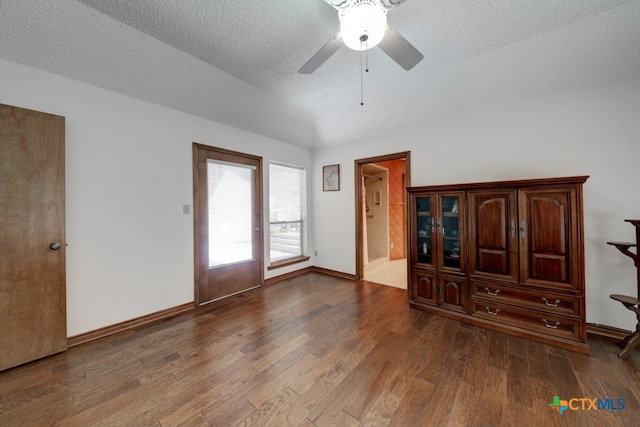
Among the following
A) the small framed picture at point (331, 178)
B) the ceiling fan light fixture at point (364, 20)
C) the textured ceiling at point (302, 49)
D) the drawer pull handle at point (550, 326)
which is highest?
the textured ceiling at point (302, 49)

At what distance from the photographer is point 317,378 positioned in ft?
5.49

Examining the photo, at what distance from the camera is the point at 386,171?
5.58 m

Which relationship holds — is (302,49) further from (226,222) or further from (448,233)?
(448,233)

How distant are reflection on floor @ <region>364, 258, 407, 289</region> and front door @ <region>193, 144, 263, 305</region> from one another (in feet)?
6.62

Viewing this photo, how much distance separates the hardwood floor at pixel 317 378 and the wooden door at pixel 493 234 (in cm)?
63

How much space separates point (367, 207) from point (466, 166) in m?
2.89

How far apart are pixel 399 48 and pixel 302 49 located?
0.96 m

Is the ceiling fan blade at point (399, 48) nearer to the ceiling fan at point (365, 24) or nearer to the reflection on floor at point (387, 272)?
the ceiling fan at point (365, 24)

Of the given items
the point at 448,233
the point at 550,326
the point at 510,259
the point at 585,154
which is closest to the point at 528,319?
the point at 550,326

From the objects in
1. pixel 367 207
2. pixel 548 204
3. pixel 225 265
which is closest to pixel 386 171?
pixel 367 207

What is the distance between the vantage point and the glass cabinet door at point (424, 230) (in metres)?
2.81

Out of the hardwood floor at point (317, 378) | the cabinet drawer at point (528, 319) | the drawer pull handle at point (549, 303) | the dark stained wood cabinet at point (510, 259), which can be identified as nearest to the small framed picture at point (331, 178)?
the dark stained wood cabinet at point (510, 259)

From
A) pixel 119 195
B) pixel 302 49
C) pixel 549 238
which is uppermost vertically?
pixel 302 49

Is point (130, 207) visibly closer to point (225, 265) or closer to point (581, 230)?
point (225, 265)
